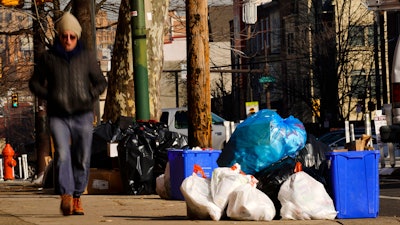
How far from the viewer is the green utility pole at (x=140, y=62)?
Result: 16.6 metres

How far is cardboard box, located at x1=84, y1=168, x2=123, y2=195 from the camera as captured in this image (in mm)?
15570

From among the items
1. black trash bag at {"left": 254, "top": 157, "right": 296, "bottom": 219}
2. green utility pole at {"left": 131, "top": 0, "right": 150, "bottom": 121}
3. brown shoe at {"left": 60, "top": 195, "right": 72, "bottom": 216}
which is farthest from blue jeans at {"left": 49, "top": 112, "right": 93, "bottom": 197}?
green utility pole at {"left": 131, "top": 0, "right": 150, "bottom": 121}

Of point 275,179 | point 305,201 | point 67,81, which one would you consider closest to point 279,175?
point 275,179

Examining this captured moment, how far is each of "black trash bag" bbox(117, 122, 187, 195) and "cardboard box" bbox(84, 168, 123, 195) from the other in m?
0.43

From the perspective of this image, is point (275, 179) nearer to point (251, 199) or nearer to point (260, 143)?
point (251, 199)

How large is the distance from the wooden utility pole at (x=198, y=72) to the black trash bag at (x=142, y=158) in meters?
1.46

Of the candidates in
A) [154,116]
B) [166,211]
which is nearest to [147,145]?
[166,211]

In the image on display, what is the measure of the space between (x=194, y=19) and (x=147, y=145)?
2252 millimetres

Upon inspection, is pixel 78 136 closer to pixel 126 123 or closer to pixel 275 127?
pixel 275 127

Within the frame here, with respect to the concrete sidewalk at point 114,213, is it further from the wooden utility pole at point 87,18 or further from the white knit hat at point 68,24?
the wooden utility pole at point 87,18

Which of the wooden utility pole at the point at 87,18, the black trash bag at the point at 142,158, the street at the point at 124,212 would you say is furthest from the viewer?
the wooden utility pole at the point at 87,18

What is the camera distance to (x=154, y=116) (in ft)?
71.5

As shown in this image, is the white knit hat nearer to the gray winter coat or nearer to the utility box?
the gray winter coat

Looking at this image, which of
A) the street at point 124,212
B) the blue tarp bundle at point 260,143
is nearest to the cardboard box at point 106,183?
the street at point 124,212
